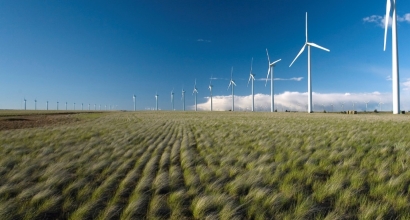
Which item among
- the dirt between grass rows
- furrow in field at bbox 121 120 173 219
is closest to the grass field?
furrow in field at bbox 121 120 173 219

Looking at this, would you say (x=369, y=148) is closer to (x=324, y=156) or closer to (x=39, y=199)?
(x=324, y=156)

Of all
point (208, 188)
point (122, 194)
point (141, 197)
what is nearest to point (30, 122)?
point (122, 194)

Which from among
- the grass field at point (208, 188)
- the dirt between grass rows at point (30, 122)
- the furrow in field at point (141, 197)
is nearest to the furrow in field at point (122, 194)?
the grass field at point (208, 188)

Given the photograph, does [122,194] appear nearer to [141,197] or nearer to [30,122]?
[141,197]

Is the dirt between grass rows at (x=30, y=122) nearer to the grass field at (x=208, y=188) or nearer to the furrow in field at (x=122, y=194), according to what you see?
the grass field at (x=208, y=188)

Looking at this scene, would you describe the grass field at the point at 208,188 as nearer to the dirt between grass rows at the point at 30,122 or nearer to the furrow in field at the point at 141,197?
the furrow in field at the point at 141,197

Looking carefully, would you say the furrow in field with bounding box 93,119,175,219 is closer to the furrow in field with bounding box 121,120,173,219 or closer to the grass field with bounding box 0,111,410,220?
the grass field with bounding box 0,111,410,220

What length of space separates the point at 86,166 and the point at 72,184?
86.8 inches

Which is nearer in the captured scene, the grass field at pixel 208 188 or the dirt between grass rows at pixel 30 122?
the grass field at pixel 208 188

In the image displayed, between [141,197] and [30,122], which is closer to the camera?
[141,197]

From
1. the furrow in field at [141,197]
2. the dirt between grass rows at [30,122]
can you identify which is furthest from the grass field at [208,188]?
the dirt between grass rows at [30,122]

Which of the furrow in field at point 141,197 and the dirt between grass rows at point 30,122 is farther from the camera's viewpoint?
the dirt between grass rows at point 30,122

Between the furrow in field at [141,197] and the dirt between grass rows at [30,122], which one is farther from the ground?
the dirt between grass rows at [30,122]

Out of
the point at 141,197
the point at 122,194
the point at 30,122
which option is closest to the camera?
the point at 141,197
